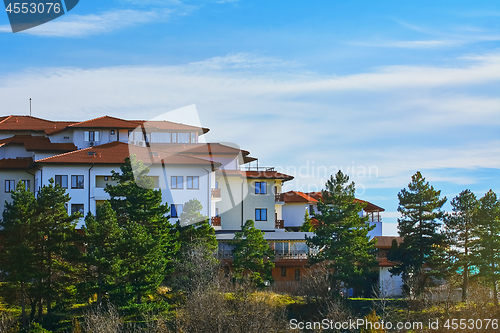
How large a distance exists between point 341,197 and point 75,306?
2094cm

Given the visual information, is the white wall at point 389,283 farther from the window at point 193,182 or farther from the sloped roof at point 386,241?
the window at point 193,182

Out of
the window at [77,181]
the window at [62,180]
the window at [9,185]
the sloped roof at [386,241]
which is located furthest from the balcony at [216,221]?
the window at [9,185]

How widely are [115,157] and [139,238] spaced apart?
15231 mm

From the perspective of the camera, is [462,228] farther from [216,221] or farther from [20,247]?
[20,247]

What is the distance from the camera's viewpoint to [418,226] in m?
52.0

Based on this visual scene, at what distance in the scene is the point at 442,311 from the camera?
150ft

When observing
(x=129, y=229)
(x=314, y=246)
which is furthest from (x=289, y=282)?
(x=129, y=229)

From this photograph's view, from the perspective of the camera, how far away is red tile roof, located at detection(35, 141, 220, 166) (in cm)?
5531

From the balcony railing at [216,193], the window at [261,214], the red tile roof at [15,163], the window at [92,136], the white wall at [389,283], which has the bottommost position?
the white wall at [389,283]

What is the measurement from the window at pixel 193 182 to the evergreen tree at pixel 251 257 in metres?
7.54

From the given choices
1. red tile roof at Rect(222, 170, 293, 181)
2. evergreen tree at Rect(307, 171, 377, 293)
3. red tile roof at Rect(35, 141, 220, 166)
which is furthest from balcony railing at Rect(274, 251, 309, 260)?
red tile roof at Rect(35, 141, 220, 166)

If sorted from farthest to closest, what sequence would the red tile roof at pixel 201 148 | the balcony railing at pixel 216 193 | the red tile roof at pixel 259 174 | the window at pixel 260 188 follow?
the window at pixel 260 188 → the red tile roof at pixel 201 148 → the red tile roof at pixel 259 174 → the balcony railing at pixel 216 193

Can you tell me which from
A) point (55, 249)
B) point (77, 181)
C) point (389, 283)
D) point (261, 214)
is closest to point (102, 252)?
point (55, 249)

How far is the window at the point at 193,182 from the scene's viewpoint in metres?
56.2
